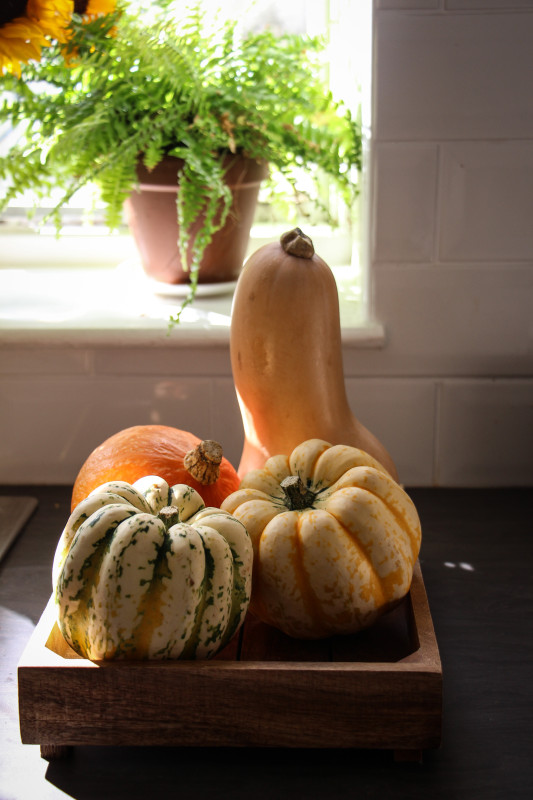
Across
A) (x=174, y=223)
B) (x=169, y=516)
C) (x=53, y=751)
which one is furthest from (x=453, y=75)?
(x=53, y=751)

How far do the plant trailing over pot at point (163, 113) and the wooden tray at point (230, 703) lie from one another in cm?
54

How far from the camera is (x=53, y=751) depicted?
2.04 feet

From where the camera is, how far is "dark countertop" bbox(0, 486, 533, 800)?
596 mm

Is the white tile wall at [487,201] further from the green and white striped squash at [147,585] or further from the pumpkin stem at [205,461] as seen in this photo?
the green and white striped squash at [147,585]

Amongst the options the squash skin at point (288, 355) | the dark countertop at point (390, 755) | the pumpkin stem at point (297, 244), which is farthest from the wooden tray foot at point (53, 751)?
the pumpkin stem at point (297, 244)

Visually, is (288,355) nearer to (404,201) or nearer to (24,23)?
(404,201)

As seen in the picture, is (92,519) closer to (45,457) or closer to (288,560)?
(288,560)

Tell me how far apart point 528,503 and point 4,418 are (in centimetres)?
67

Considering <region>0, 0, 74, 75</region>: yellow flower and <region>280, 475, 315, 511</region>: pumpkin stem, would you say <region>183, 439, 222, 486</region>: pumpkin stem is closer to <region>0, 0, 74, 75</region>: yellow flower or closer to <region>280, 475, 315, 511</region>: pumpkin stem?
<region>280, 475, 315, 511</region>: pumpkin stem

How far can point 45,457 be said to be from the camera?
1122mm

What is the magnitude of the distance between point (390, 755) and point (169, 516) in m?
0.24

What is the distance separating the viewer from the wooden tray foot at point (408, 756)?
2.02 ft

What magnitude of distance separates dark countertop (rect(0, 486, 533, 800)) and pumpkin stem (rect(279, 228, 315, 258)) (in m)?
0.34

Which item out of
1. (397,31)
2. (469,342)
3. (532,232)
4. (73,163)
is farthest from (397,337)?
(73,163)
